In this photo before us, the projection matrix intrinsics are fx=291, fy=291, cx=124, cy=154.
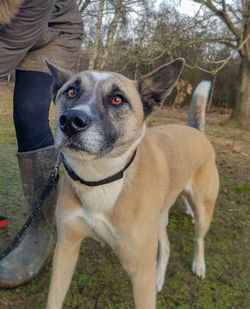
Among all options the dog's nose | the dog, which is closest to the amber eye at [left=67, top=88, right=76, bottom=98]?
the dog

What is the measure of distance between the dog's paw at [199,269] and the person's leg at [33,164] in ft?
3.88

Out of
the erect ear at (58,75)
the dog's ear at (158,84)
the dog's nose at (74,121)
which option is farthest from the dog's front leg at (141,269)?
the erect ear at (58,75)

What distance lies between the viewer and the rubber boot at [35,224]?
2.12 metres

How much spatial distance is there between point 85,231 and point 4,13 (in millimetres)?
1340

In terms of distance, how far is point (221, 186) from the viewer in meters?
4.20

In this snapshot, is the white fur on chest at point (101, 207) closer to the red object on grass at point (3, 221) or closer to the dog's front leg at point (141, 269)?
the dog's front leg at point (141, 269)

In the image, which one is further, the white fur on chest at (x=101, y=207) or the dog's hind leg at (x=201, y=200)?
the dog's hind leg at (x=201, y=200)

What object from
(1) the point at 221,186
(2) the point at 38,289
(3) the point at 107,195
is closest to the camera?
(3) the point at 107,195

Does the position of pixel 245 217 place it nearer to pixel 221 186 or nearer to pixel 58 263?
pixel 221 186


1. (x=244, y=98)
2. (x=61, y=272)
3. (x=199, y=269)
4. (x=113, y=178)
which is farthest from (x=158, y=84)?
(x=244, y=98)

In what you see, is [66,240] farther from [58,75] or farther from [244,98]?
[244,98]

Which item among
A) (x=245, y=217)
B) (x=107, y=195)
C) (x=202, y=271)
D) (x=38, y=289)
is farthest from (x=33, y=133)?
(x=245, y=217)

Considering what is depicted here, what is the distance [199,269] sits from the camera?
239 cm

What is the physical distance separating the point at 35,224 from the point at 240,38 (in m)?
10.3
